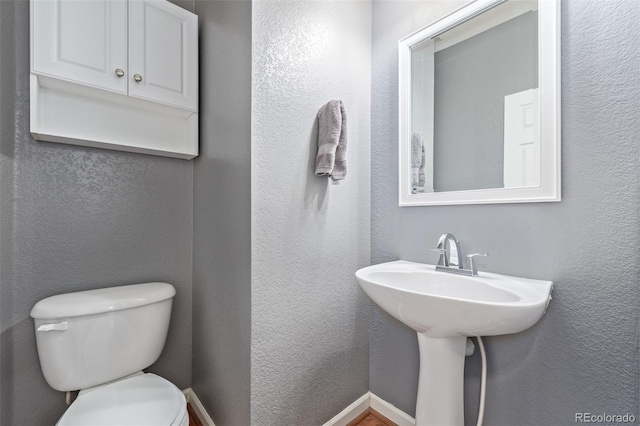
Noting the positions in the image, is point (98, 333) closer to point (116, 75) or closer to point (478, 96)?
point (116, 75)

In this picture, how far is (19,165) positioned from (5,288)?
1.59 ft

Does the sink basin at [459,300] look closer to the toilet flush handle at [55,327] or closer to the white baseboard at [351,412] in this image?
the white baseboard at [351,412]

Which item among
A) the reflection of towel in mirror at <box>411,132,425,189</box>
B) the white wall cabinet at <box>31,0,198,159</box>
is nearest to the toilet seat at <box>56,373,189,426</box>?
the white wall cabinet at <box>31,0,198,159</box>

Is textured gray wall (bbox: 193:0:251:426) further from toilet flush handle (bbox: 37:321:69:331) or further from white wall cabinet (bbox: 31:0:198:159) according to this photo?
toilet flush handle (bbox: 37:321:69:331)

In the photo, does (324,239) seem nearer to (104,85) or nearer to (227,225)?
(227,225)

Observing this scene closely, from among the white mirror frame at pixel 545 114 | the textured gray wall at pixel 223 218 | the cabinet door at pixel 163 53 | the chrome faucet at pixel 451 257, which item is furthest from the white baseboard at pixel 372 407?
the cabinet door at pixel 163 53

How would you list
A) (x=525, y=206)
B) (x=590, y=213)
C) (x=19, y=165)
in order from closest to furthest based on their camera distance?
(x=590, y=213), (x=525, y=206), (x=19, y=165)

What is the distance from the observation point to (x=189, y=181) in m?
1.53

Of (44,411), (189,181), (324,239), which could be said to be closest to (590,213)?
(324,239)

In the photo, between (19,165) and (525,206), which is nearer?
(525,206)

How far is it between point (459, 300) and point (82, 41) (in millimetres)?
1631

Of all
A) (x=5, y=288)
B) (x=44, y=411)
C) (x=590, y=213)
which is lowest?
(x=44, y=411)

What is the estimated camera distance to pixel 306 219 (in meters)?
1.21

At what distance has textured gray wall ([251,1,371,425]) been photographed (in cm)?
107
